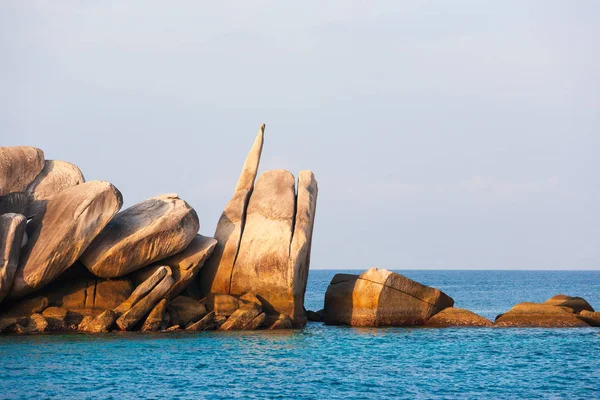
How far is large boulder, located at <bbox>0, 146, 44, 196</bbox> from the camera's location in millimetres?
39000

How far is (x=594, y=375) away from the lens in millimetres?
30938

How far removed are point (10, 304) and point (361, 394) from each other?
17.7 metres

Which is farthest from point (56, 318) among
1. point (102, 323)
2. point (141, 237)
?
point (141, 237)

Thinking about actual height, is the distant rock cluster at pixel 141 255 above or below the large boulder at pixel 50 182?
below

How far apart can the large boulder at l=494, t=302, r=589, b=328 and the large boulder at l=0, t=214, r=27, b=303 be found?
23703mm

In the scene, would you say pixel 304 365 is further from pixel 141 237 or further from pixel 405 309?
pixel 405 309

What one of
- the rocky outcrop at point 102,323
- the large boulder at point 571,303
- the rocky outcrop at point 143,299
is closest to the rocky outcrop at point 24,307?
the rocky outcrop at point 102,323

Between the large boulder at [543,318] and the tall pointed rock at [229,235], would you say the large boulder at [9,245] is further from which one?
the large boulder at [543,318]

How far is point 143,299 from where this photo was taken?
3747 cm

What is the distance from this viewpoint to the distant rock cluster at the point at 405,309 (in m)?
42.0

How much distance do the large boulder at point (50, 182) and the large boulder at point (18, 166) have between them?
341mm

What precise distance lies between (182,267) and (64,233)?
235 inches

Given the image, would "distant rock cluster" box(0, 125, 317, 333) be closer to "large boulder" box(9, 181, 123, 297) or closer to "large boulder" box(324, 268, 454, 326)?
"large boulder" box(9, 181, 123, 297)

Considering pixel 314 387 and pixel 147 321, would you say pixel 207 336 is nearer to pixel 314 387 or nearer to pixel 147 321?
pixel 147 321
